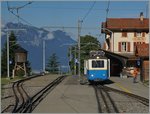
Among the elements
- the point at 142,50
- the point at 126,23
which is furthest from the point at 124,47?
the point at 142,50

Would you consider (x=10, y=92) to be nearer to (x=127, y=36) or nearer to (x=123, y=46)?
(x=123, y=46)

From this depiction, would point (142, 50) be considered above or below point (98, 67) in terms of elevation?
above

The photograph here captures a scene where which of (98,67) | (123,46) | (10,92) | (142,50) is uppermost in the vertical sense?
(123,46)

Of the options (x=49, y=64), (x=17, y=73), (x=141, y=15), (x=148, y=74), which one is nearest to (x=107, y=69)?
(x=148, y=74)

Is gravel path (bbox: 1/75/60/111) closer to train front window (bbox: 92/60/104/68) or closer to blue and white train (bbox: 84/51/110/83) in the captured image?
blue and white train (bbox: 84/51/110/83)

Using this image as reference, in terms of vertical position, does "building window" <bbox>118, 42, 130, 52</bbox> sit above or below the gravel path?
above

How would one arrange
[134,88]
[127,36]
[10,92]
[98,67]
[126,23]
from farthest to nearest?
[126,23]
[127,36]
[98,67]
[134,88]
[10,92]

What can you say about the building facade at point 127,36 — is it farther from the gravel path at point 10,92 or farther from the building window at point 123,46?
the gravel path at point 10,92

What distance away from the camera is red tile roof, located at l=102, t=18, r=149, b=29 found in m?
88.1

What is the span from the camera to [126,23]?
90.5m

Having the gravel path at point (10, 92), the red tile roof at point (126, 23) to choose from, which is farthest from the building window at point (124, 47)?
the gravel path at point (10, 92)

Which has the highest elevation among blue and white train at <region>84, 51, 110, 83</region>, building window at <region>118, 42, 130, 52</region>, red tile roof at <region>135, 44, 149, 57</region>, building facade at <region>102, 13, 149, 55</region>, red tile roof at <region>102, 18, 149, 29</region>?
red tile roof at <region>102, 18, 149, 29</region>

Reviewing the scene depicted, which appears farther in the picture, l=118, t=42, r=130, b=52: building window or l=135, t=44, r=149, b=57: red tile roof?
l=118, t=42, r=130, b=52: building window

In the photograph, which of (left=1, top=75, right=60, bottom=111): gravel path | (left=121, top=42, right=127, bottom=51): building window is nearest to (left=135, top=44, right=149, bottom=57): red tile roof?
(left=1, top=75, right=60, bottom=111): gravel path
